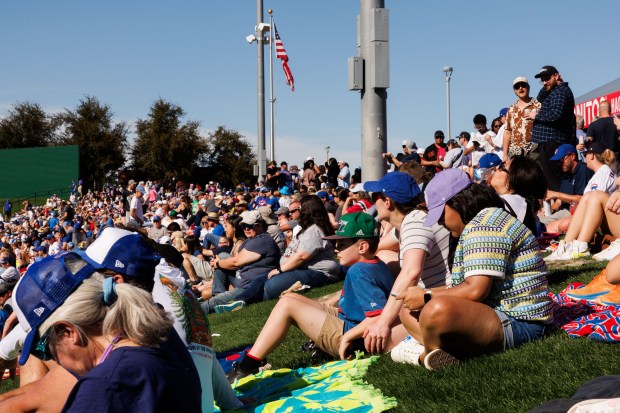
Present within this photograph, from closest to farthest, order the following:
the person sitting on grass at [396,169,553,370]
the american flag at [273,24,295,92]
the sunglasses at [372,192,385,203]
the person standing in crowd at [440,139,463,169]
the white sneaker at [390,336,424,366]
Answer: the person sitting on grass at [396,169,553,370] → the white sneaker at [390,336,424,366] → the sunglasses at [372,192,385,203] → the person standing in crowd at [440,139,463,169] → the american flag at [273,24,295,92]

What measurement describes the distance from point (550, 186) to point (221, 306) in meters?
5.19

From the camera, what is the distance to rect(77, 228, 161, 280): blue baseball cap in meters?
3.70

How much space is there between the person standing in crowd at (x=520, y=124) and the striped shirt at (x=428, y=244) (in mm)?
5836

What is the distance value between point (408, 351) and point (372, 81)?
4552 millimetres

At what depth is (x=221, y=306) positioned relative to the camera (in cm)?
1143

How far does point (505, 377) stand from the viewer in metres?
4.34

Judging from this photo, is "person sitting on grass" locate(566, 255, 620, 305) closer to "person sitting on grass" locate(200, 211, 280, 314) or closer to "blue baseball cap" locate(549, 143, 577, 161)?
"blue baseball cap" locate(549, 143, 577, 161)

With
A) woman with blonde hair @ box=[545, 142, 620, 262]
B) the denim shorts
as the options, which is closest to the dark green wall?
woman with blonde hair @ box=[545, 142, 620, 262]

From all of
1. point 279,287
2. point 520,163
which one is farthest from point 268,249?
point 520,163

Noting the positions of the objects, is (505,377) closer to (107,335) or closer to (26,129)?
(107,335)

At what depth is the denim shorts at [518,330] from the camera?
475 centimetres

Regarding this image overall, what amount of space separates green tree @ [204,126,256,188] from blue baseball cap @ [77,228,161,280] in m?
59.5

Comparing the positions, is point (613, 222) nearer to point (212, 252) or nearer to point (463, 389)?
point (463, 389)

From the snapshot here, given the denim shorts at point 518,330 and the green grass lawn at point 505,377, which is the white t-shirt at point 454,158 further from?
the denim shorts at point 518,330
